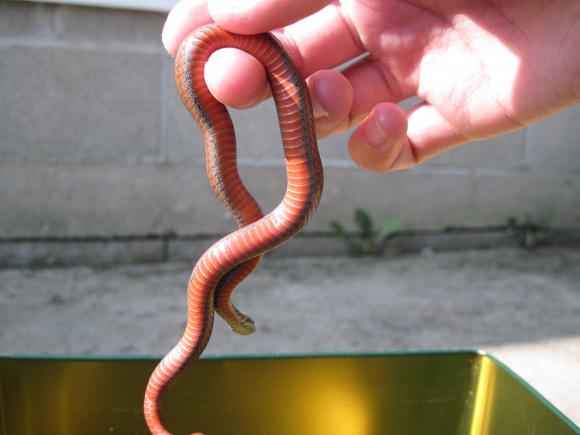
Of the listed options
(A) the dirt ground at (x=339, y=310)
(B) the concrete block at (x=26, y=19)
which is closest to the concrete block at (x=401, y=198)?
(A) the dirt ground at (x=339, y=310)

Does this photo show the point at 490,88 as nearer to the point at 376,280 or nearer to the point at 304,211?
the point at 304,211

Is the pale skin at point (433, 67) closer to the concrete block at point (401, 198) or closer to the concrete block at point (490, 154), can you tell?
the concrete block at point (401, 198)

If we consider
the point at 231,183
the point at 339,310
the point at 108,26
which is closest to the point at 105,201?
the point at 108,26

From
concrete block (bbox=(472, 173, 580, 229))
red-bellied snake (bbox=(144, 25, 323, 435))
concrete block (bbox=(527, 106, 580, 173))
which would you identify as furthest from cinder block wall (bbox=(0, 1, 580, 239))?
red-bellied snake (bbox=(144, 25, 323, 435))

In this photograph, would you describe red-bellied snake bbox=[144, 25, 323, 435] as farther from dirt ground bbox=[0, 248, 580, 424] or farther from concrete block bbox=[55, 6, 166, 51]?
concrete block bbox=[55, 6, 166, 51]

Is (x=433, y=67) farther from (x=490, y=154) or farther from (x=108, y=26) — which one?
(x=490, y=154)

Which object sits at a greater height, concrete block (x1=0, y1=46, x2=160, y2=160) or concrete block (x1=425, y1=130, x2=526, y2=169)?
concrete block (x1=425, y1=130, x2=526, y2=169)
